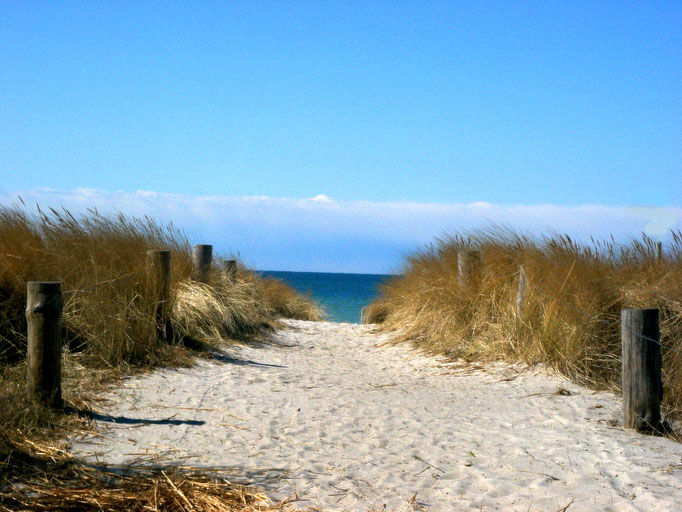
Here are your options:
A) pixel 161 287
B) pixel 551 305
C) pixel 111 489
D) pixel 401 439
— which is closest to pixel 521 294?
pixel 551 305

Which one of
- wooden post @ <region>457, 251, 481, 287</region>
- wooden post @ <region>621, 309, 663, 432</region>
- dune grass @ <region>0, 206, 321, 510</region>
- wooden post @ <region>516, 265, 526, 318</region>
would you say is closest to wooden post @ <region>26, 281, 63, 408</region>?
dune grass @ <region>0, 206, 321, 510</region>

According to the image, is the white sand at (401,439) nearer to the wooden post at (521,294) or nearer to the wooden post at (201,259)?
the wooden post at (521,294)

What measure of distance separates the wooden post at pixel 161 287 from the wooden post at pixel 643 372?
16.7ft

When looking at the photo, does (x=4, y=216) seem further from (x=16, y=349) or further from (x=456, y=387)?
(x=456, y=387)

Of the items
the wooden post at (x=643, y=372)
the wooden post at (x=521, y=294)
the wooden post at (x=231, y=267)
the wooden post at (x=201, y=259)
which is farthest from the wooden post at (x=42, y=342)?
the wooden post at (x=231, y=267)

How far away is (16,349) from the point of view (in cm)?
621

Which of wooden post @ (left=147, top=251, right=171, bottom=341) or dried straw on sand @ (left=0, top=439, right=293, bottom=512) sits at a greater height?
wooden post @ (left=147, top=251, right=171, bottom=341)

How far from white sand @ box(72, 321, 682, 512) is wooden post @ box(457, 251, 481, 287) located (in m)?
1.91

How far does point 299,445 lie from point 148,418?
1.39 meters

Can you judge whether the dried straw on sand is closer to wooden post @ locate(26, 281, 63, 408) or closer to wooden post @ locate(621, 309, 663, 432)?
wooden post @ locate(26, 281, 63, 408)

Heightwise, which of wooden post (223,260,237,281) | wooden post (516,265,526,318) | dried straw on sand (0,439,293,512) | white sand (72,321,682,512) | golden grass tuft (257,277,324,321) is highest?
wooden post (223,260,237,281)

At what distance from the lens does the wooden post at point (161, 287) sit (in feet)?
24.9

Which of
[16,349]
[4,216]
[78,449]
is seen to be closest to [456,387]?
[78,449]

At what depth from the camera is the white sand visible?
12.3ft
